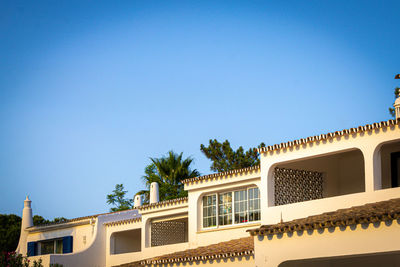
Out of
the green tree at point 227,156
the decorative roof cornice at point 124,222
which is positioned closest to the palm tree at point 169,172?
the green tree at point 227,156

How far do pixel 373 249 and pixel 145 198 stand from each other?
102 feet

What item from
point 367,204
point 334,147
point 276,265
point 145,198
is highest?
point 145,198

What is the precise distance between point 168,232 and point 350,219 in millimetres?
15145

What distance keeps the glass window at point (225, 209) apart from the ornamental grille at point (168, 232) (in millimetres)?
4521

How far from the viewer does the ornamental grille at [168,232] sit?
1155 inches

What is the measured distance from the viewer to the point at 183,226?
99.7ft

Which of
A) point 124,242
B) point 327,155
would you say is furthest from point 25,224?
point 327,155

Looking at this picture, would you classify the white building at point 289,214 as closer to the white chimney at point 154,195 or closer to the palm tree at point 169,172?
the white chimney at point 154,195

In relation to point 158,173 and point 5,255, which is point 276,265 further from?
point 158,173

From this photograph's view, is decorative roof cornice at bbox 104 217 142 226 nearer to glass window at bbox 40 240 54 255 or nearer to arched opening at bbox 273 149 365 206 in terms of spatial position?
glass window at bbox 40 240 54 255

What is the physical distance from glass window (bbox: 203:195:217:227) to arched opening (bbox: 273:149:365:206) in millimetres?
3975

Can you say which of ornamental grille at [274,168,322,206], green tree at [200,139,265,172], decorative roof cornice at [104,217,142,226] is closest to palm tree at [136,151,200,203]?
green tree at [200,139,265,172]

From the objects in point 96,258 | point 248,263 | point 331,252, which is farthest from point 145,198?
point 331,252

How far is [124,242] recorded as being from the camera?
106 feet
